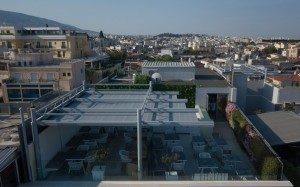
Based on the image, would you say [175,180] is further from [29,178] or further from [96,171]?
[29,178]

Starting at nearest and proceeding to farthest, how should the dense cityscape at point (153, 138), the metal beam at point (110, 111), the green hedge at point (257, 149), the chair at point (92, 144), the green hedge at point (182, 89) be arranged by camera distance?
the dense cityscape at point (153, 138)
the green hedge at point (257, 149)
the metal beam at point (110, 111)
the chair at point (92, 144)
the green hedge at point (182, 89)

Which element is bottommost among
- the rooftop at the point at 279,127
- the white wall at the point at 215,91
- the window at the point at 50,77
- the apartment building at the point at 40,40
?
the rooftop at the point at 279,127

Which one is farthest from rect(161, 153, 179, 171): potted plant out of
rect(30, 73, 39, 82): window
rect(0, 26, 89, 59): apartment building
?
rect(0, 26, 89, 59): apartment building

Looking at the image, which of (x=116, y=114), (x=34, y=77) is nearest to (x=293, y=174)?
(x=116, y=114)

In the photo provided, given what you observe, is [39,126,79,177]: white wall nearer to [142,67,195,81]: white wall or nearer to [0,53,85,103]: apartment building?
[142,67,195,81]: white wall

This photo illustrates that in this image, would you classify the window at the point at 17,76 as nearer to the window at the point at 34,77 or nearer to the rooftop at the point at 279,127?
the window at the point at 34,77

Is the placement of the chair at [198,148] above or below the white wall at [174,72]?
below

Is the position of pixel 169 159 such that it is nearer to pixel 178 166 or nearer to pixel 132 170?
pixel 178 166

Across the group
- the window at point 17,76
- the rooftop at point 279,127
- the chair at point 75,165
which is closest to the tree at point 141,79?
the rooftop at point 279,127
